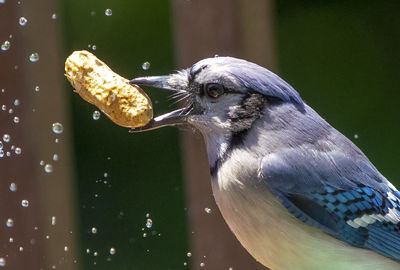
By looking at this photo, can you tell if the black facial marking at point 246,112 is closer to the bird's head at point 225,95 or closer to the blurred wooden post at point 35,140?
the bird's head at point 225,95

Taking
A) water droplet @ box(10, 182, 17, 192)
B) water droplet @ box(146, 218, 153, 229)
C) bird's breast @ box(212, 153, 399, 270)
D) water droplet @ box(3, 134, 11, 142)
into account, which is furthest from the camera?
water droplet @ box(10, 182, 17, 192)

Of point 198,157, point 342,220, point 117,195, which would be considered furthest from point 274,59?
point 342,220

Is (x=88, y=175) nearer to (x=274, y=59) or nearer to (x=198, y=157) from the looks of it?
(x=198, y=157)

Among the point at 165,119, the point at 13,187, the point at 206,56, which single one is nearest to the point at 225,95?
the point at 165,119

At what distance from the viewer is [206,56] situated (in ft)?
8.36

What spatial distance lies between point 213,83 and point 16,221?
0.86 metres

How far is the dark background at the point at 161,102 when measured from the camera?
8.61 ft

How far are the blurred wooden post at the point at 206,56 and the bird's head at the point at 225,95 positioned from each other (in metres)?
0.38

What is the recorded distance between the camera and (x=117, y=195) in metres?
2.67

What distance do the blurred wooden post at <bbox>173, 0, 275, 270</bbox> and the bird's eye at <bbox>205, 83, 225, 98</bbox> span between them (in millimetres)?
411

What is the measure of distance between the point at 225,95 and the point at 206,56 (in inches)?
18.7

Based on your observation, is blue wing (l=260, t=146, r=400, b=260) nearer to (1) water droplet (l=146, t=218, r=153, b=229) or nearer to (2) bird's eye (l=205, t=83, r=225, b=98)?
(2) bird's eye (l=205, t=83, r=225, b=98)

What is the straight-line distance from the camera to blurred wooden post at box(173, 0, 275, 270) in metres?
2.53


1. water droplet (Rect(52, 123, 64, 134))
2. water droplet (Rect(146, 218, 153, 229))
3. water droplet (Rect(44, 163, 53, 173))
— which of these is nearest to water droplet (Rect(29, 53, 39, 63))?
water droplet (Rect(52, 123, 64, 134))
